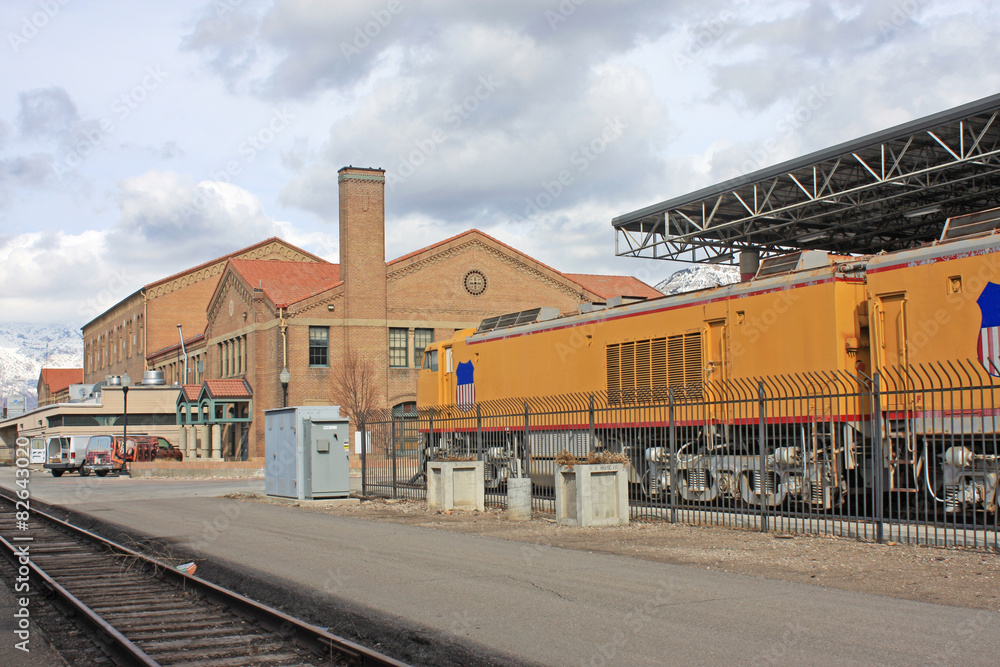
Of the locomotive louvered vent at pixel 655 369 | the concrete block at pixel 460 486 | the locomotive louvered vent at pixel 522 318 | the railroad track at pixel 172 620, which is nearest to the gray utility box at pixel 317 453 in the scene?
the concrete block at pixel 460 486

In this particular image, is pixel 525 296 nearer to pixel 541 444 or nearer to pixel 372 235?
pixel 372 235

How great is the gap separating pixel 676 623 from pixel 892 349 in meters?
8.39

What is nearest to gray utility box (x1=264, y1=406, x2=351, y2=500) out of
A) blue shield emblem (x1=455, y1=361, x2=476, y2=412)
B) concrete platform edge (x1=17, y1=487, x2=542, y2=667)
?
blue shield emblem (x1=455, y1=361, x2=476, y2=412)

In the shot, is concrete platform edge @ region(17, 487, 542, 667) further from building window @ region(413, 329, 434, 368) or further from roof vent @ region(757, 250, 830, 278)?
building window @ region(413, 329, 434, 368)

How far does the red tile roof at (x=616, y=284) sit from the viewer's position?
67.6 m

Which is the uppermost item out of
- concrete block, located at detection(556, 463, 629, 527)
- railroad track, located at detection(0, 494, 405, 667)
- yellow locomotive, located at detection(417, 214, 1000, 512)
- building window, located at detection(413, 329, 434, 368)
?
building window, located at detection(413, 329, 434, 368)

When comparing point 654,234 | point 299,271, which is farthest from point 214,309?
point 654,234

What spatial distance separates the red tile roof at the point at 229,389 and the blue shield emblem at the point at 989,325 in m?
45.6

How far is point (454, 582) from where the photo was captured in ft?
35.9

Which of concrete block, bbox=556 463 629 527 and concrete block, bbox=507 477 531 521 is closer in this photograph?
concrete block, bbox=556 463 629 527

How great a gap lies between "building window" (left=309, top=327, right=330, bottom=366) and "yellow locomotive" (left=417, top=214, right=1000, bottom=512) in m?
29.2

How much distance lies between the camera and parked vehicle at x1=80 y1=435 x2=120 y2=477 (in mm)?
46062

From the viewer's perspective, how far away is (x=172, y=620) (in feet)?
31.4

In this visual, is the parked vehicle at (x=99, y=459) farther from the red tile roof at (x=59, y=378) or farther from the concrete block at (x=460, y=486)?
the red tile roof at (x=59, y=378)
